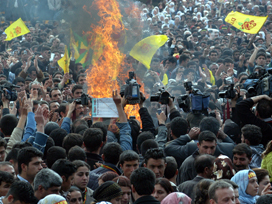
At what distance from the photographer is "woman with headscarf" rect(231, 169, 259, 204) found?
4211 mm

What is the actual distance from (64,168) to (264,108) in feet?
10.6

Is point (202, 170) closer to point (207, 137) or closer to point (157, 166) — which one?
point (157, 166)

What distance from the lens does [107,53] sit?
11.2 metres

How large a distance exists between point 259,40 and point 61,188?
12.5 m

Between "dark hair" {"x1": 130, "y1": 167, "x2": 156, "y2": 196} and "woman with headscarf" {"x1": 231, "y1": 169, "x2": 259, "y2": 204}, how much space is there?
98 cm

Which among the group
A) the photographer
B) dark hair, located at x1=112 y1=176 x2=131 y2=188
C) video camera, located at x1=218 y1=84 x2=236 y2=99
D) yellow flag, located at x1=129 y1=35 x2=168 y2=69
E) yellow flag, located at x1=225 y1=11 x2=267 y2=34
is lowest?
dark hair, located at x1=112 y1=176 x2=131 y2=188

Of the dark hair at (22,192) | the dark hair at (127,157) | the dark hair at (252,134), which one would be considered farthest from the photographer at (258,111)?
the dark hair at (22,192)

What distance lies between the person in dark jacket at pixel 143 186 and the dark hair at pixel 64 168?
768 millimetres

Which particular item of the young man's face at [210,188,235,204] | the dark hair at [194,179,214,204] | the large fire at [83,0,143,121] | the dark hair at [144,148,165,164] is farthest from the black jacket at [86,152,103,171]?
the large fire at [83,0,143,121]

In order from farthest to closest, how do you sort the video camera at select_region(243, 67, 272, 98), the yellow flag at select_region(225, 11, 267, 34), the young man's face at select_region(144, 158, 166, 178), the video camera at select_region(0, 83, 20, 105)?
the yellow flag at select_region(225, 11, 267, 34) → the video camera at select_region(0, 83, 20, 105) → the video camera at select_region(243, 67, 272, 98) → the young man's face at select_region(144, 158, 166, 178)

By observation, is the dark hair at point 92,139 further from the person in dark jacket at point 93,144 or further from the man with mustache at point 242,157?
the man with mustache at point 242,157

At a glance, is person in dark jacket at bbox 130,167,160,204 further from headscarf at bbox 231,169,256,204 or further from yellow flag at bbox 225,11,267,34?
yellow flag at bbox 225,11,267,34

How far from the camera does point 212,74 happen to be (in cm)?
1245

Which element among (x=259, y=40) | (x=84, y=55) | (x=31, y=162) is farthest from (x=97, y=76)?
(x=259, y=40)
